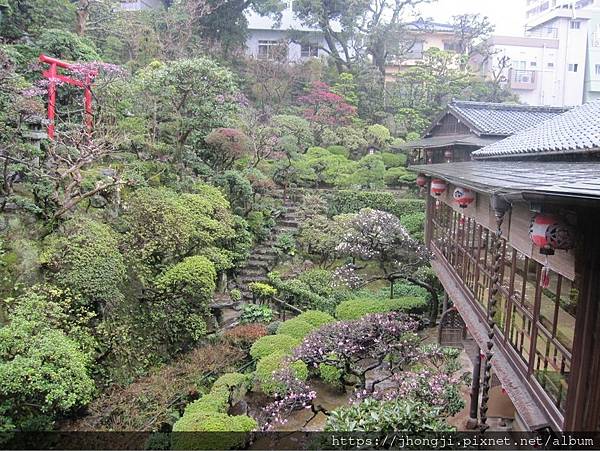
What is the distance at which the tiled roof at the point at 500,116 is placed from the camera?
16.5 m

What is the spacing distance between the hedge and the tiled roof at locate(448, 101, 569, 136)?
467 centimetres

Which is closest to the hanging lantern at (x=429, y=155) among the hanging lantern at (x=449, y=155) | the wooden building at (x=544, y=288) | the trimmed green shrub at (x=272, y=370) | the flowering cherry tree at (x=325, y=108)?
the hanging lantern at (x=449, y=155)

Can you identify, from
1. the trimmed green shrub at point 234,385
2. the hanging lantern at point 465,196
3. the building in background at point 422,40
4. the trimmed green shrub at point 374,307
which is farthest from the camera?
the building in background at point 422,40

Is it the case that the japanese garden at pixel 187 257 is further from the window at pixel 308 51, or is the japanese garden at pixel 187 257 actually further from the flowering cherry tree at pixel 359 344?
the window at pixel 308 51

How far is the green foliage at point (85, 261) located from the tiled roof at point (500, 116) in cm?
1320

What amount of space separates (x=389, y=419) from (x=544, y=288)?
8.13 ft

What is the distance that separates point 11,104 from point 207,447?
8980 mm

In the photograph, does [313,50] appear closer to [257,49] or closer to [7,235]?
[257,49]

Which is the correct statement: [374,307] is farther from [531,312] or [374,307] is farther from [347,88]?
[347,88]

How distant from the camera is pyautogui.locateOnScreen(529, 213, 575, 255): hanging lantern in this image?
4.01 metres

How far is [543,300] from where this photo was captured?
5328 millimetres

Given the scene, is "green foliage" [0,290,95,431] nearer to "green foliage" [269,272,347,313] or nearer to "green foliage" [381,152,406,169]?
"green foliage" [269,272,347,313]

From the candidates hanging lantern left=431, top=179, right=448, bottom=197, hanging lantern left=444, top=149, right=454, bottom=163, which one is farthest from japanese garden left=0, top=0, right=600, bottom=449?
hanging lantern left=431, top=179, right=448, bottom=197

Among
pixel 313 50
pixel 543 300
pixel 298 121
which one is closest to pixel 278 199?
pixel 298 121
